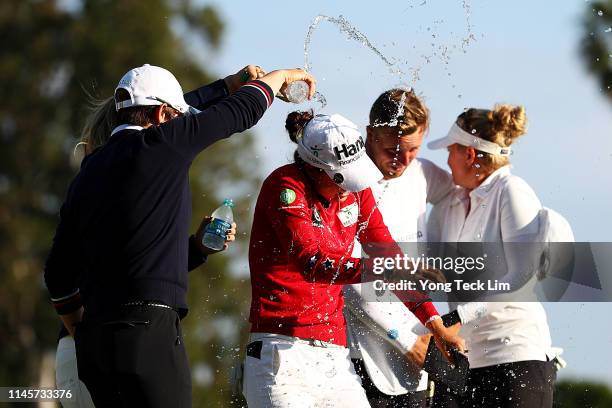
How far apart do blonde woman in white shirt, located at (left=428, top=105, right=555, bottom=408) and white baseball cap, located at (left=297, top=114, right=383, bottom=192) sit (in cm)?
131

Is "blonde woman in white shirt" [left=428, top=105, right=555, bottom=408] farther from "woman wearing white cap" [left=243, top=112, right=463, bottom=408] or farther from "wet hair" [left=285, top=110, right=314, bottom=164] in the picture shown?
"wet hair" [left=285, top=110, right=314, bottom=164]

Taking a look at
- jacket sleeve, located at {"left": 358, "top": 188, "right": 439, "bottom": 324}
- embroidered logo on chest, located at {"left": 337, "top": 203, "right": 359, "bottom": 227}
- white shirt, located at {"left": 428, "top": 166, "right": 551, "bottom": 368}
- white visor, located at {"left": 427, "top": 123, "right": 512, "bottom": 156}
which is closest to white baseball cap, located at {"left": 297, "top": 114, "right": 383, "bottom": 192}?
embroidered logo on chest, located at {"left": 337, "top": 203, "right": 359, "bottom": 227}

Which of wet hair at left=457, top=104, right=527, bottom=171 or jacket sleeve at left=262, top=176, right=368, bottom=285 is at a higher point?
wet hair at left=457, top=104, right=527, bottom=171

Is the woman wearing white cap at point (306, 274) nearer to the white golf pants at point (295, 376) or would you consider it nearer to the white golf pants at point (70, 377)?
the white golf pants at point (295, 376)

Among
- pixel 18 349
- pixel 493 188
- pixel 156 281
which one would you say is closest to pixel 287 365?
pixel 156 281

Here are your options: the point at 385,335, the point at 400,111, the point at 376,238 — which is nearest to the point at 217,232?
the point at 376,238

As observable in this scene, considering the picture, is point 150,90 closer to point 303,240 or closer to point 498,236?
point 303,240

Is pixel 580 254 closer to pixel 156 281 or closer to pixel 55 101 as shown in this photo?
pixel 156 281

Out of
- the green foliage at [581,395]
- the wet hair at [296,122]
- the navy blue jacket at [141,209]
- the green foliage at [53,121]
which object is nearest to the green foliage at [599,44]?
the green foliage at [581,395]

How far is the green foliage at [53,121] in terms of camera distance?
97.0ft

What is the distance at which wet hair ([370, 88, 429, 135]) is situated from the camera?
22.8 ft

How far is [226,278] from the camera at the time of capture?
92.6 feet

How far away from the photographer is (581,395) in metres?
12.5

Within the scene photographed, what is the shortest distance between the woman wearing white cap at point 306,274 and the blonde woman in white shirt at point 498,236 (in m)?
1.15
